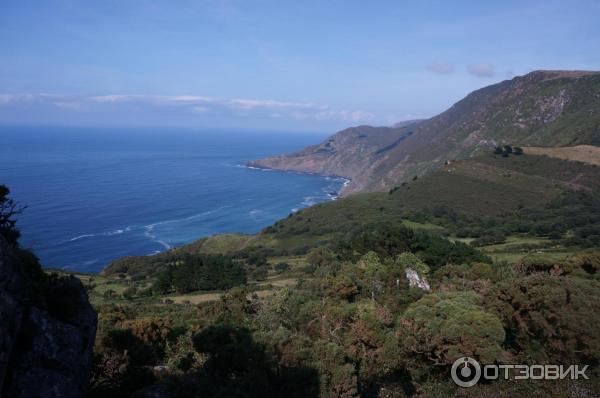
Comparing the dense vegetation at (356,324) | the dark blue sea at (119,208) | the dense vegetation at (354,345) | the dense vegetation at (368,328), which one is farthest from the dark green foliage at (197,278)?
the dark blue sea at (119,208)

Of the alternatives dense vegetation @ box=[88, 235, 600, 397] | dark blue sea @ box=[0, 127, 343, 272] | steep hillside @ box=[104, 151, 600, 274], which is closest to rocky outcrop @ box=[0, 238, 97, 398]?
dense vegetation @ box=[88, 235, 600, 397]

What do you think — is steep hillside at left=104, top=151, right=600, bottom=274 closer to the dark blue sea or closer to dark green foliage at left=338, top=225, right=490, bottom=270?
the dark blue sea

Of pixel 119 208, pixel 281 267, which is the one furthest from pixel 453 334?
pixel 119 208

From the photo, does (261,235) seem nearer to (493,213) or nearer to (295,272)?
(295,272)

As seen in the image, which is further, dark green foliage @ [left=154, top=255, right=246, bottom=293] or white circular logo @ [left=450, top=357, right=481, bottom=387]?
dark green foliage @ [left=154, top=255, right=246, bottom=293]

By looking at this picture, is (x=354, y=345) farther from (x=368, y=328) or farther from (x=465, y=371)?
(x=465, y=371)

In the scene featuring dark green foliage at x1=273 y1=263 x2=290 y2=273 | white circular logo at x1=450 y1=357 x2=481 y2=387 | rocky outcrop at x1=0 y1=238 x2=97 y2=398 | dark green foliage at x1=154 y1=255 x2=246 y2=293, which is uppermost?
rocky outcrop at x1=0 y1=238 x2=97 y2=398

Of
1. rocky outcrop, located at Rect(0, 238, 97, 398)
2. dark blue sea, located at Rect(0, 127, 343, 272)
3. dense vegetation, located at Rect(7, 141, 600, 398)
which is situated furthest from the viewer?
dark blue sea, located at Rect(0, 127, 343, 272)
